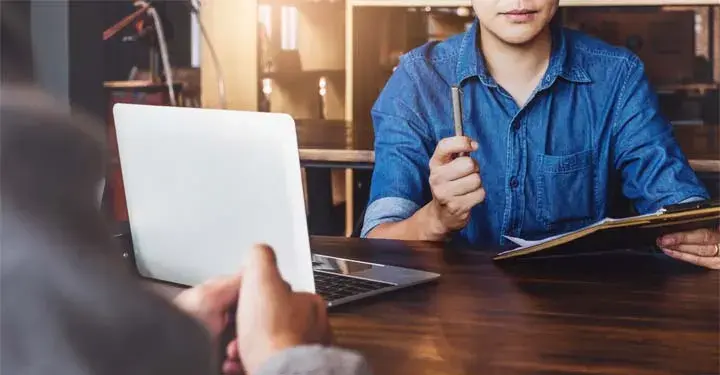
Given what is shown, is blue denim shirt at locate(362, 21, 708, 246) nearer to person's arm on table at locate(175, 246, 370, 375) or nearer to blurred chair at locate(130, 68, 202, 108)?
blurred chair at locate(130, 68, 202, 108)

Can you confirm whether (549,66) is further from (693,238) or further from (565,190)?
(693,238)

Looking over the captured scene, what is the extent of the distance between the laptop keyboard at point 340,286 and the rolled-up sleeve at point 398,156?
34cm

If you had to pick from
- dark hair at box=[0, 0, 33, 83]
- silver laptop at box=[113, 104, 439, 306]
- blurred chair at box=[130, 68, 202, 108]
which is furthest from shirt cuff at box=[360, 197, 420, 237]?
dark hair at box=[0, 0, 33, 83]

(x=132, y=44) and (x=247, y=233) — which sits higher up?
(x=132, y=44)

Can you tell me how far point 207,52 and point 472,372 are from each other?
2.50ft

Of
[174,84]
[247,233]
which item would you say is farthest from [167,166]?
[174,84]

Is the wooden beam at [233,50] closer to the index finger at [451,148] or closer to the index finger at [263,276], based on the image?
the index finger at [451,148]

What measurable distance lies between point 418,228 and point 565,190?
0.88 feet

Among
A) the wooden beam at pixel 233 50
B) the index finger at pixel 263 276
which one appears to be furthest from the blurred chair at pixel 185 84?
the index finger at pixel 263 276

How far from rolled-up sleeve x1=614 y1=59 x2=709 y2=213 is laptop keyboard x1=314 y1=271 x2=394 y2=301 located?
1.88 feet

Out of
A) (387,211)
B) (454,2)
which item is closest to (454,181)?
(387,211)

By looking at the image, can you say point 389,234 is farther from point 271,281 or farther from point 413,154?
point 271,281

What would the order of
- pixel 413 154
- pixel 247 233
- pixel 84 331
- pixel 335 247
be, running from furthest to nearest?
pixel 413 154 < pixel 335 247 < pixel 247 233 < pixel 84 331

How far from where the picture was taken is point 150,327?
396 mm
